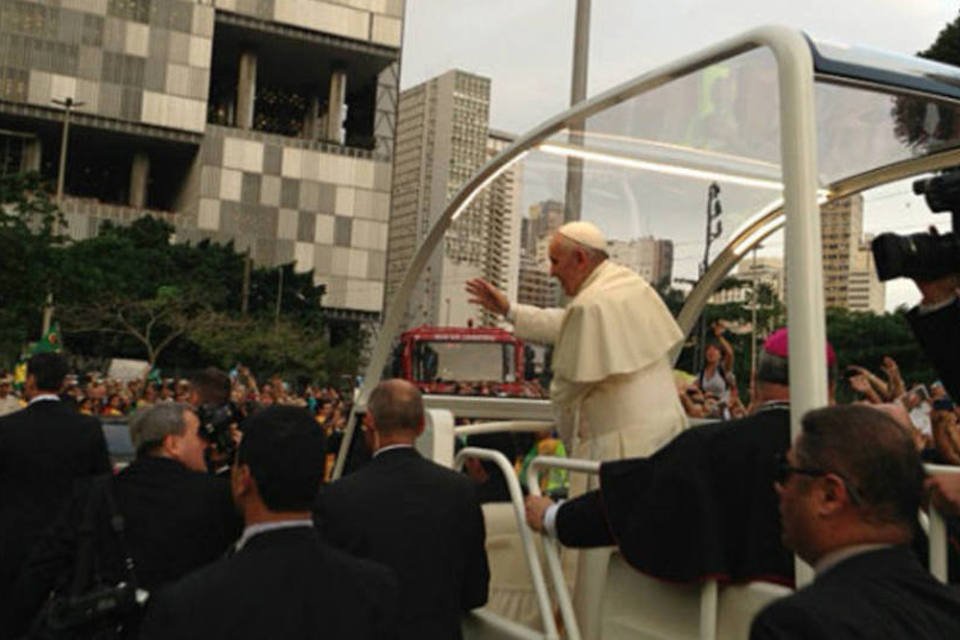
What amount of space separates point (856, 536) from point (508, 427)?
3.96 m

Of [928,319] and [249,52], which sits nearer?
[928,319]

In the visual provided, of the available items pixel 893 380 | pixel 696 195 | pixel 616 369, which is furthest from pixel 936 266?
pixel 893 380

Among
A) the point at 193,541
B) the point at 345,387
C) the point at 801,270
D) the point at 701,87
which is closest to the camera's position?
the point at 801,270

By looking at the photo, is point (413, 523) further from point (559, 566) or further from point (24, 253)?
point (24, 253)

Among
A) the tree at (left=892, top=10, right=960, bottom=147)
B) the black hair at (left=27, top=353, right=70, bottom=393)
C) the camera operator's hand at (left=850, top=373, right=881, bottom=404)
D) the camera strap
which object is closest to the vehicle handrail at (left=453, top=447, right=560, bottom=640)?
the camera strap

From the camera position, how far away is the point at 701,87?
384 centimetres

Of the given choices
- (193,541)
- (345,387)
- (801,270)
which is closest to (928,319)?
(801,270)

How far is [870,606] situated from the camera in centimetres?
187

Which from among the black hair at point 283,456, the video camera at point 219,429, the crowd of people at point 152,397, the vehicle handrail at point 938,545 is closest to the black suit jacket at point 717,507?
the vehicle handrail at point 938,545

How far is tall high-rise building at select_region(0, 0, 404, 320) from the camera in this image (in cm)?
6444

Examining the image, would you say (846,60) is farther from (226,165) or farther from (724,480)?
(226,165)

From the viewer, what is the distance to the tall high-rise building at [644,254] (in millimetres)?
4949

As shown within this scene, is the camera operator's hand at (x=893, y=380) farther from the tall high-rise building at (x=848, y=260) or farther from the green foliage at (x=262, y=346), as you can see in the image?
the green foliage at (x=262, y=346)

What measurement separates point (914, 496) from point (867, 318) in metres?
3.47
